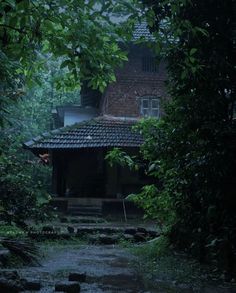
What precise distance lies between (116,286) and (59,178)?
16001 mm

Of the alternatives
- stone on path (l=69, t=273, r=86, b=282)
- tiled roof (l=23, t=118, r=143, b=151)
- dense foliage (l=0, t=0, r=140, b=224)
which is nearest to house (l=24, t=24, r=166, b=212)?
tiled roof (l=23, t=118, r=143, b=151)

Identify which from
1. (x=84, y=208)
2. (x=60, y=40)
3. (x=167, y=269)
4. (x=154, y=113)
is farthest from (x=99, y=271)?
(x=154, y=113)

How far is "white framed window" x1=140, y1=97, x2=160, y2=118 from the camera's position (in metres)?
23.0

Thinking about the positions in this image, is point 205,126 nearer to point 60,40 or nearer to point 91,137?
point 60,40

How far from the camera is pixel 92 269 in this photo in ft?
27.8

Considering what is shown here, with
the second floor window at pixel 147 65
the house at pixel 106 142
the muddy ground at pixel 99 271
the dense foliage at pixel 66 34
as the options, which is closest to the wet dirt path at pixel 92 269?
the muddy ground at pixel 99 271

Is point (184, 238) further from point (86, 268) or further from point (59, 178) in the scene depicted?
point (59, 178)

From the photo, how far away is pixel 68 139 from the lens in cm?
2094

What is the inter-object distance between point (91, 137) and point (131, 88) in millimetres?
3669

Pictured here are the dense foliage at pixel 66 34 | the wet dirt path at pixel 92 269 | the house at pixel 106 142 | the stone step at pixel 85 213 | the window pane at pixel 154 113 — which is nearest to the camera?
the dense foliage at pixel 66 34

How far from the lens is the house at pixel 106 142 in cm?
2056

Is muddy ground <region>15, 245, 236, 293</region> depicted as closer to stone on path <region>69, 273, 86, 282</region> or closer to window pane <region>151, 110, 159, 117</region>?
stone on path <region>69, 273, 86, 282</region>

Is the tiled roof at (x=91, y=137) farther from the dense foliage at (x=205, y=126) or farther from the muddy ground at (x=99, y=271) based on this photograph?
the dense foliage at (x=205, y=126)

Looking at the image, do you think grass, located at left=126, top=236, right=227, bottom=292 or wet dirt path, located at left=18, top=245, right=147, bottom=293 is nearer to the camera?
wet dirt path, located at left=18, top=245, right=147, bottom=293
